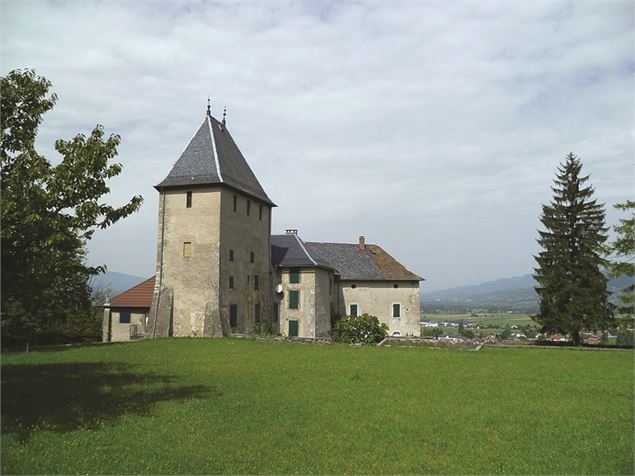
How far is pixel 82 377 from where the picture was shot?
14578mm

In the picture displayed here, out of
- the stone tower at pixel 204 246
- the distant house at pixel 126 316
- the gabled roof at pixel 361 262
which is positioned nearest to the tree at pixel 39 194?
the stone tower at pixel 204 246

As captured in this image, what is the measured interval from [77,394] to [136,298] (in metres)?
22.2

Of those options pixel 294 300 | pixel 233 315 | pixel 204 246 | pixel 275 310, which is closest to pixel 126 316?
pixel 233 315

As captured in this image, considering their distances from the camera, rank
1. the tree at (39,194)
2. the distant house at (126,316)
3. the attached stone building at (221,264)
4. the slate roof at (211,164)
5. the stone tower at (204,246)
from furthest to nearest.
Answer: the distant house at (126,316), the slate roof at (211,164), the attached stone building at (221,264), the stone tower at (204,246), the tree at (39,194)

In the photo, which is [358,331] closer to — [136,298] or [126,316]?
[136,298]

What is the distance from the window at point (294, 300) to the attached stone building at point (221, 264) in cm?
7

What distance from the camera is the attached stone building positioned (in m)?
30.5

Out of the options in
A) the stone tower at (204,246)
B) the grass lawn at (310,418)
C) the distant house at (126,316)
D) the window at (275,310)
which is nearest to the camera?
the grass lawn at (310,418)

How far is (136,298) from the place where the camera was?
33344mm

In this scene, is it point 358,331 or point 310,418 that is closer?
point 310,418

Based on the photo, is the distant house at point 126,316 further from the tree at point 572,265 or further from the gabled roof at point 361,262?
the tree at point 572,265

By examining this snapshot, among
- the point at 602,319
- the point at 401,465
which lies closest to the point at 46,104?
the point at 401,465

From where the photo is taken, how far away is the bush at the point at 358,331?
1252 inches

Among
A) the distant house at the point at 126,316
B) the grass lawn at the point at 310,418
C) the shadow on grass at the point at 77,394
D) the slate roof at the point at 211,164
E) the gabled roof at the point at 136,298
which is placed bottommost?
the grass lawn at the point at 310,418
